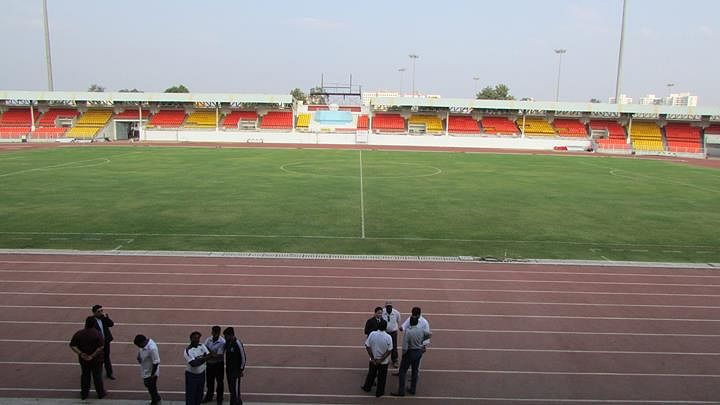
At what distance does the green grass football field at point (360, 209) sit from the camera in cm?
1527

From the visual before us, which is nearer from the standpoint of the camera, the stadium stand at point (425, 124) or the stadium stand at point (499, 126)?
the stadium stand at point (499, 126)

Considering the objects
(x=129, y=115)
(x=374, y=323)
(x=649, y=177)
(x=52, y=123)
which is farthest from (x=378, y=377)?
(x=52, y=123)

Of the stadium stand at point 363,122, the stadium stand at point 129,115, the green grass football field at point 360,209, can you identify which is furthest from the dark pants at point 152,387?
the stadium stand at point 129,115

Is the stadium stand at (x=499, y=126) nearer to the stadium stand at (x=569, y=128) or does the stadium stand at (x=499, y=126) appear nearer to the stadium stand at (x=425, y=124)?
the stadium stand at (x=569, y=128)

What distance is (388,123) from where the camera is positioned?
214ft

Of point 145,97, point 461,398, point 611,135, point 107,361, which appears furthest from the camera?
point 611,135

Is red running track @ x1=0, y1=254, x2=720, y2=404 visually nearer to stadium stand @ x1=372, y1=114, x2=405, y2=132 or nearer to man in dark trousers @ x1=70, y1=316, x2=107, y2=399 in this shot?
man in dark trousers @ x1=70, y1=316, x2=107, y2=399

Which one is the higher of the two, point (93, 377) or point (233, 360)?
point (233, 360)

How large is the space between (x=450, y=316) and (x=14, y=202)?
18.2m

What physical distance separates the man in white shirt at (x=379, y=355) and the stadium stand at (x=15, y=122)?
62.5 meters

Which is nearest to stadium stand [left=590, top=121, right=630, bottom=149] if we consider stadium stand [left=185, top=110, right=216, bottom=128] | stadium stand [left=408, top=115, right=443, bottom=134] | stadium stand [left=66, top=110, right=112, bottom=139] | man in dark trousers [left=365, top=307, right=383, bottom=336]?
stadium stand [left=408, top=115, right=443, bottom=134]

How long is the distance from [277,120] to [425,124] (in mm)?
18099

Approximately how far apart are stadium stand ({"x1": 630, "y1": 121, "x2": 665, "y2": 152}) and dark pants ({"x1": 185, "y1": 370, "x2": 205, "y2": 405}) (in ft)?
198

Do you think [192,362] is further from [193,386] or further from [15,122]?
[15,122]
